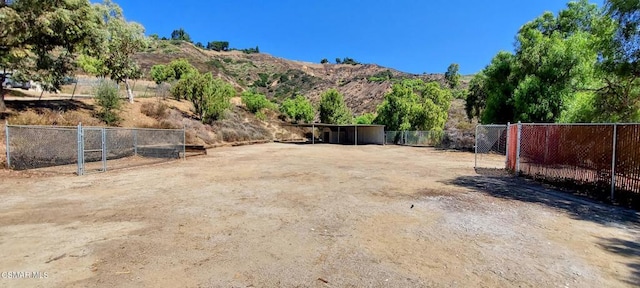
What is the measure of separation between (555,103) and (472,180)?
1252 centimetres

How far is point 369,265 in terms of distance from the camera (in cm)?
342

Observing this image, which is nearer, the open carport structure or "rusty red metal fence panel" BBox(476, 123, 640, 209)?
"rusty red metal fence panel" BBox(476, 123, 640, 209)

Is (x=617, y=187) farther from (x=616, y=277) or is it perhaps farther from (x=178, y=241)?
(x=178, y=241)

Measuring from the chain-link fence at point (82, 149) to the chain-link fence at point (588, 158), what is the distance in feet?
46.0

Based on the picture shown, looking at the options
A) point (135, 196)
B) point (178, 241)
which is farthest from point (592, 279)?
point (135, 196)

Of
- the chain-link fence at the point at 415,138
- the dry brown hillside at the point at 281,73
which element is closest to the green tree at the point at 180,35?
the dry brown hillside at the point at 281,73

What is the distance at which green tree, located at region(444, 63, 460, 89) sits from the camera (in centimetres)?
7012

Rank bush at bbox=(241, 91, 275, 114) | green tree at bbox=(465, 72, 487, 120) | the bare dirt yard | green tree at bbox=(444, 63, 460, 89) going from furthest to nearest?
1. green tree at bbox=(444, 63, 460, 89)
2. bush at bbox=(241, 91, 275, 114)
3. green tree at bbox=(465, 72, 487, 120)
4. the bare dirt yard

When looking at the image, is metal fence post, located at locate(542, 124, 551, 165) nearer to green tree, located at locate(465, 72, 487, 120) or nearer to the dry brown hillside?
green tree, located at locate(465, 72, 487, 120)

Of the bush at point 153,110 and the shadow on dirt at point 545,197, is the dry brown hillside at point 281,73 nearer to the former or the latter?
the bush at point 153,110

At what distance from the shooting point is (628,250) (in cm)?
393

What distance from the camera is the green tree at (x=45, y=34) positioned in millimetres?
11992

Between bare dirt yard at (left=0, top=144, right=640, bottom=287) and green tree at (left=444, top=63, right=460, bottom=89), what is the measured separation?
226 feet

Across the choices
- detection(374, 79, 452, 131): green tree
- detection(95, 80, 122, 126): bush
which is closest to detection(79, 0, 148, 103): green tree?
detection(95, 80, 122, 126): bush
